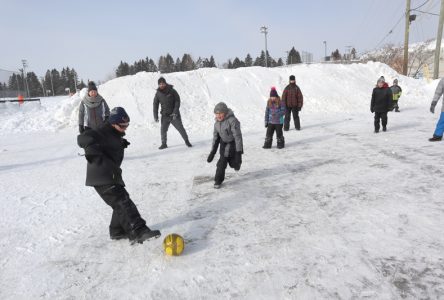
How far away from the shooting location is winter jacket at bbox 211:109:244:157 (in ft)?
18.4

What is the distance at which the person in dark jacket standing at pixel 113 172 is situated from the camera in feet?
11.8

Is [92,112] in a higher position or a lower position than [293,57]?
lower

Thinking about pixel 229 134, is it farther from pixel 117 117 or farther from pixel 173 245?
pixel 173 245

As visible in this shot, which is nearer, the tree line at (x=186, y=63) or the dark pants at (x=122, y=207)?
the dark pants at (x=122, y=207)

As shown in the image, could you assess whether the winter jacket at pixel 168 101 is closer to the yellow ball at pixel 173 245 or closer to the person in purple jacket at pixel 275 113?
the person in purple jacket at pixel 275 113

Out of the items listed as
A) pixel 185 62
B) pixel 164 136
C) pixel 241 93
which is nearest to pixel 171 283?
pixel 164 136

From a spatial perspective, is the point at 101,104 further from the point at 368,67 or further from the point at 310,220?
the point at 368,67

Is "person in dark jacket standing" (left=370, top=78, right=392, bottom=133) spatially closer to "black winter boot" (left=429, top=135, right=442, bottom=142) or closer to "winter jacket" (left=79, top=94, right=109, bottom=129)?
"black winter boot" (left=429, top=135, right=442, bottom=142)

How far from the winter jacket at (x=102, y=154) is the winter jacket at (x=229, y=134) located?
90.9 inches

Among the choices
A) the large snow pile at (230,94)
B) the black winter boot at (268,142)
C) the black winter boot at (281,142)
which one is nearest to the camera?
the black winter boot at (281,142)

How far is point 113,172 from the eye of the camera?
12.0ft

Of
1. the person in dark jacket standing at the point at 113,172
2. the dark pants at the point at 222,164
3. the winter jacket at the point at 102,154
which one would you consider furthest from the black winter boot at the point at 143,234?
the dark pants at the point at 222,164

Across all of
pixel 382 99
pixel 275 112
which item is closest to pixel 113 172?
pixel 275 112

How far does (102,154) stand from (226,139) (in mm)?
2568
